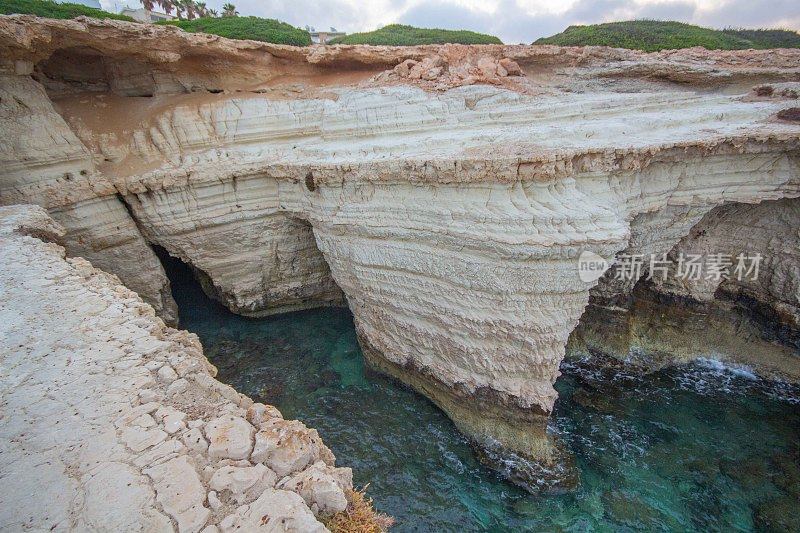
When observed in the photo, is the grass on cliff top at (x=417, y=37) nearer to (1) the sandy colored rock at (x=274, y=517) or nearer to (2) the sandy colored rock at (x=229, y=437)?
(2) the sandy colored rock at (x=229, y=437)

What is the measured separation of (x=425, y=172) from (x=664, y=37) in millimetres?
13242

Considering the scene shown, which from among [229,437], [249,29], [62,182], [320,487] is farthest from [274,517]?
[249,29]

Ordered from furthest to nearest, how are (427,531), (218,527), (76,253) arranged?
1. (76,253)
2. (427,531)
3. (218,527)

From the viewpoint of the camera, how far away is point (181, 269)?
11.6 metres

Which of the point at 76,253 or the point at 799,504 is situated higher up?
the point at 76,253

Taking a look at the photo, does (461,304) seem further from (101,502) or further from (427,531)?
(101,502)

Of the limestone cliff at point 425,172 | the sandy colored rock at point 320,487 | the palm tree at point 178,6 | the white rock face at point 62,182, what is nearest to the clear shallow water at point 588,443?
the limestone cliff at point 425,172

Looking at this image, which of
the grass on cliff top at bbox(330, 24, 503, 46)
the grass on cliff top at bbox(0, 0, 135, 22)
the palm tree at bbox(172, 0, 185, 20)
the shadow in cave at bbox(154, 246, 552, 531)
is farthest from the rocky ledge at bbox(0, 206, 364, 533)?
the palm tree at bbox(172, 0, 185, 20)

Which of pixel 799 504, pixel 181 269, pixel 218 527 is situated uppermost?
pixel 218 527

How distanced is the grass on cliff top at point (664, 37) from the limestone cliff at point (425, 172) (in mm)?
4543

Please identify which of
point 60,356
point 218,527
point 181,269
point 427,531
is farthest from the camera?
point 181,269

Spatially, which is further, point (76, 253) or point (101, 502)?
point (76, 253)

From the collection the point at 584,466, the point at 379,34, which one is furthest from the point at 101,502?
the point at 379,34

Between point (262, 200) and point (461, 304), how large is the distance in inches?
203
